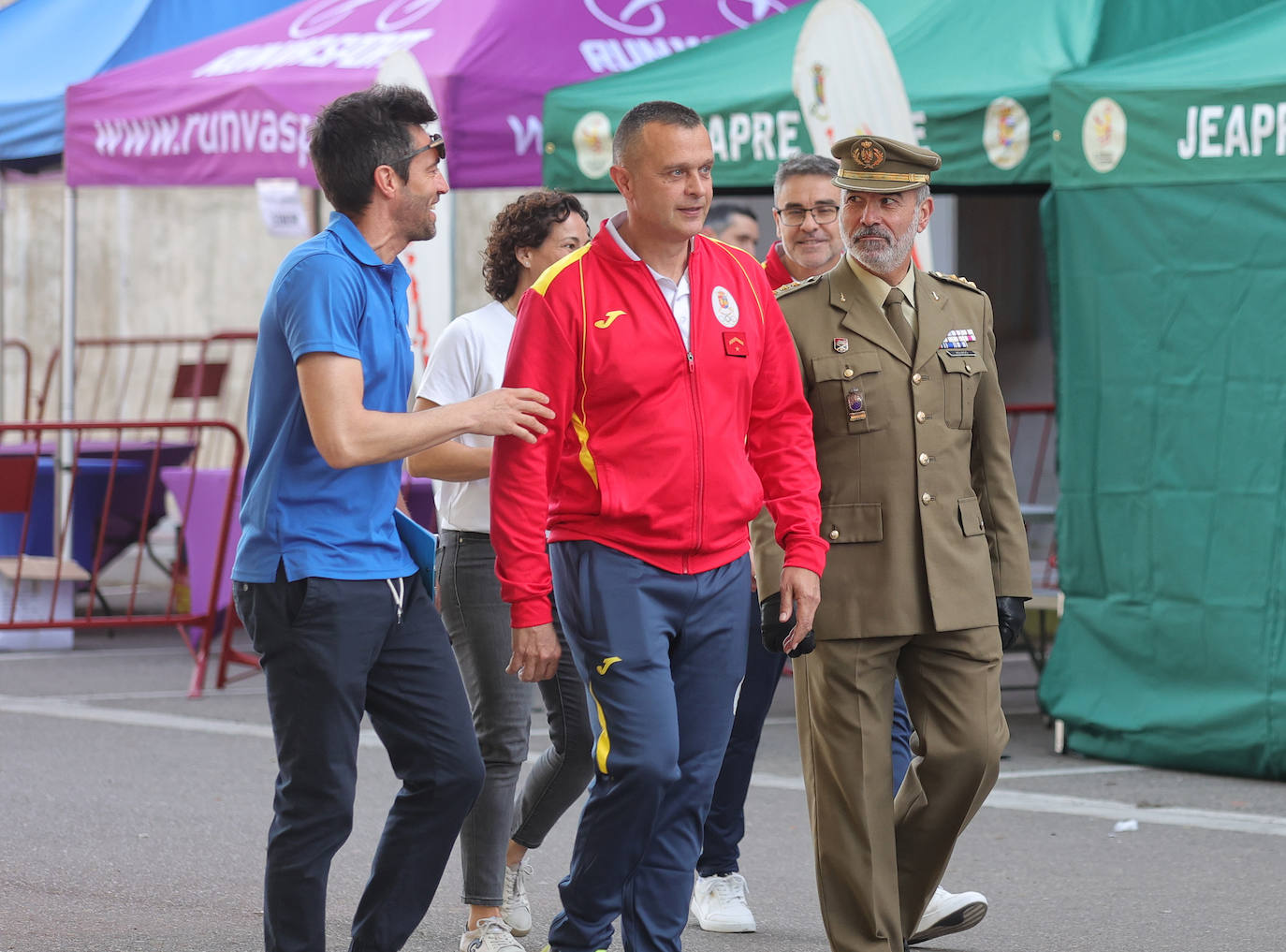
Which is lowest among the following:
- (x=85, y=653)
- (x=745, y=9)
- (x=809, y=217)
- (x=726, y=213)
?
(x=85, y=653)

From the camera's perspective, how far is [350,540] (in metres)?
3.96

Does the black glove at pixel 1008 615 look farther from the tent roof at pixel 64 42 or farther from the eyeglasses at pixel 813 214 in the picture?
the tent roof at pixel 64 42

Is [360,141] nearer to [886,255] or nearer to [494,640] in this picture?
[886,255]

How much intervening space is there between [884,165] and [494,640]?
1492 millimetres

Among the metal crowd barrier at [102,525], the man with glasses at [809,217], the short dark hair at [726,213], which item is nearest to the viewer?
the man with glasses at [809,217]

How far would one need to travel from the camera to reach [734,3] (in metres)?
11.1

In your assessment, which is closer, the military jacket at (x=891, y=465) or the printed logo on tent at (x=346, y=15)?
the military jacket at (x=891, y=465)

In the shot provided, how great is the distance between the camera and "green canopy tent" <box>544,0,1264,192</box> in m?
7.72

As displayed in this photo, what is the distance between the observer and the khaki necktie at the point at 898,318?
4672mm

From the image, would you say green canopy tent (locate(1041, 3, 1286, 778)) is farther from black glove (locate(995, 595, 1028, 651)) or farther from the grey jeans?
the grey jeans

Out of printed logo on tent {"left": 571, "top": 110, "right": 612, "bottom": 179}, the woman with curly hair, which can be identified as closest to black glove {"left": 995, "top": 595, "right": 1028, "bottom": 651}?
the woman with curly hair

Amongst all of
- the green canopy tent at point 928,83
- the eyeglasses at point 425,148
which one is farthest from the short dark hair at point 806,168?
the green canopy tent at point 928,83

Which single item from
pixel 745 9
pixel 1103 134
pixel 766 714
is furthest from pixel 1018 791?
pixel 745 9

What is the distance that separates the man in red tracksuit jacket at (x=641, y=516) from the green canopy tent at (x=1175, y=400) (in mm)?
3486
